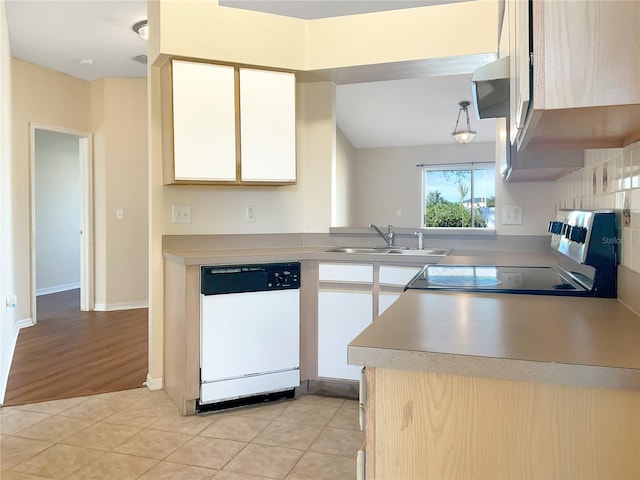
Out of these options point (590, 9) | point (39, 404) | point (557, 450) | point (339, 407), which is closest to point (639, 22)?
point (590, 9)

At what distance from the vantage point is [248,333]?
2656 mm

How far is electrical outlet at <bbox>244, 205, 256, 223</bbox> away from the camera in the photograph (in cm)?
321

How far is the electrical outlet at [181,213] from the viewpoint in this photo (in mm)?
3014

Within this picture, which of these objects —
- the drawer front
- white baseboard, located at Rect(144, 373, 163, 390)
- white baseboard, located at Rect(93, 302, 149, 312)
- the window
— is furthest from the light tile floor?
the window

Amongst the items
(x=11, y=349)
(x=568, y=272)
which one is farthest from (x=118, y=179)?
(x=568, y=272)

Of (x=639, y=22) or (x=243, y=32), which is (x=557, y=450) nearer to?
(x=639, y=22)

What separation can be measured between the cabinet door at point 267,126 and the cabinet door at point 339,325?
788mm

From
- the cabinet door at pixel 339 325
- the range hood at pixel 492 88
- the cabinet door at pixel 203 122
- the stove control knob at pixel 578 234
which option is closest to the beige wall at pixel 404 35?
the cabinet door at pixel 203 122

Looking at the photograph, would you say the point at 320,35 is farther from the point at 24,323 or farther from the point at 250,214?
the point at 24,323

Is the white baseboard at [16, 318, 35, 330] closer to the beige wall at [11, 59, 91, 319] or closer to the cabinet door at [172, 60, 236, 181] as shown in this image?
the beige wall at [11, 59, 91, 319]

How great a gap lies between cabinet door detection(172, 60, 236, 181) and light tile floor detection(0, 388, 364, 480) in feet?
4.33

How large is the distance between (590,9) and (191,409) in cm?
246

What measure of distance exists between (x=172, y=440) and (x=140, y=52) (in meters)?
3.60

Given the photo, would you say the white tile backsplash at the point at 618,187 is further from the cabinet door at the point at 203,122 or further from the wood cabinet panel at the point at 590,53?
the cabinet door at the point at 203,122
